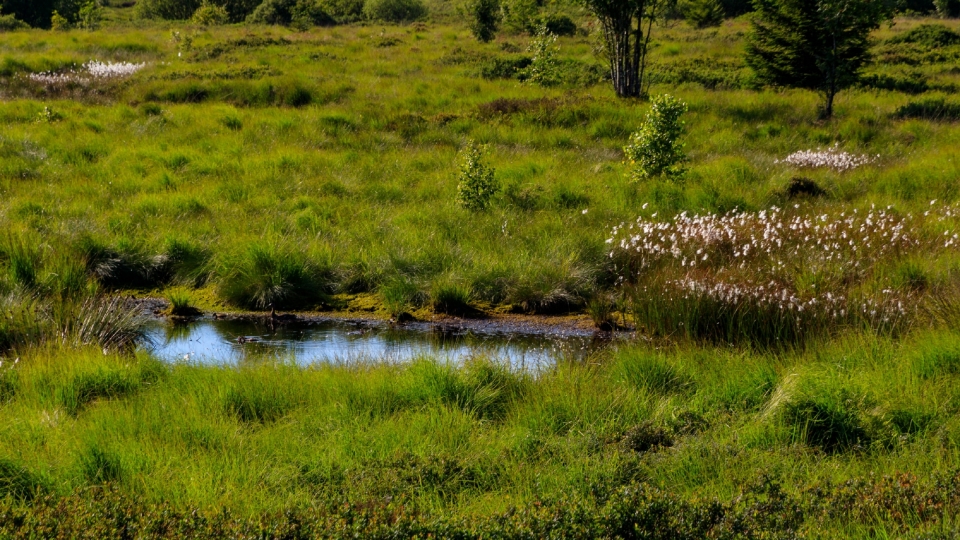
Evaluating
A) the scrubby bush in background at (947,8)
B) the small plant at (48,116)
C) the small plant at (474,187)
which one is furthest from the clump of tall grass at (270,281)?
the scrubby bush in background at (947,8)

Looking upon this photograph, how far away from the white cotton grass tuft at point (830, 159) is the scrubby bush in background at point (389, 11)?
1776 inches

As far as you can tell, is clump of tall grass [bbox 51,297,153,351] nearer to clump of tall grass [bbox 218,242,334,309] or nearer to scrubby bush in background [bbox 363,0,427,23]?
clump of tall grass [bbox 218,242,334,309]

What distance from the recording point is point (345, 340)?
866 centimetres

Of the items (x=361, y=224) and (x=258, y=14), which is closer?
(x=361, y=224)

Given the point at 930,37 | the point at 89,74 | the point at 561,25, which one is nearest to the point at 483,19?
the point at 561,25

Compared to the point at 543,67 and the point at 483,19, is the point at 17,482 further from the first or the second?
the point at 483,19

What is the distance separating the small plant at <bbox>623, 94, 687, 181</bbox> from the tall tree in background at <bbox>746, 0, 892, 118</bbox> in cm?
691

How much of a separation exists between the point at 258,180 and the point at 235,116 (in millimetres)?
4433

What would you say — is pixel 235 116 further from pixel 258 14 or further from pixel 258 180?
pixel 258 14

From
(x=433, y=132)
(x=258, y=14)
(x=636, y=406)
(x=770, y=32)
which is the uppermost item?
(x=258, y=14)

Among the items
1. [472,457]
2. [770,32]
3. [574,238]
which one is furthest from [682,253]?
[770,32]

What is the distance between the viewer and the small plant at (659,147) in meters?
13.0

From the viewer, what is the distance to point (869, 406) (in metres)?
5.32

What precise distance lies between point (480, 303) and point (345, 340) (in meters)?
1.80
